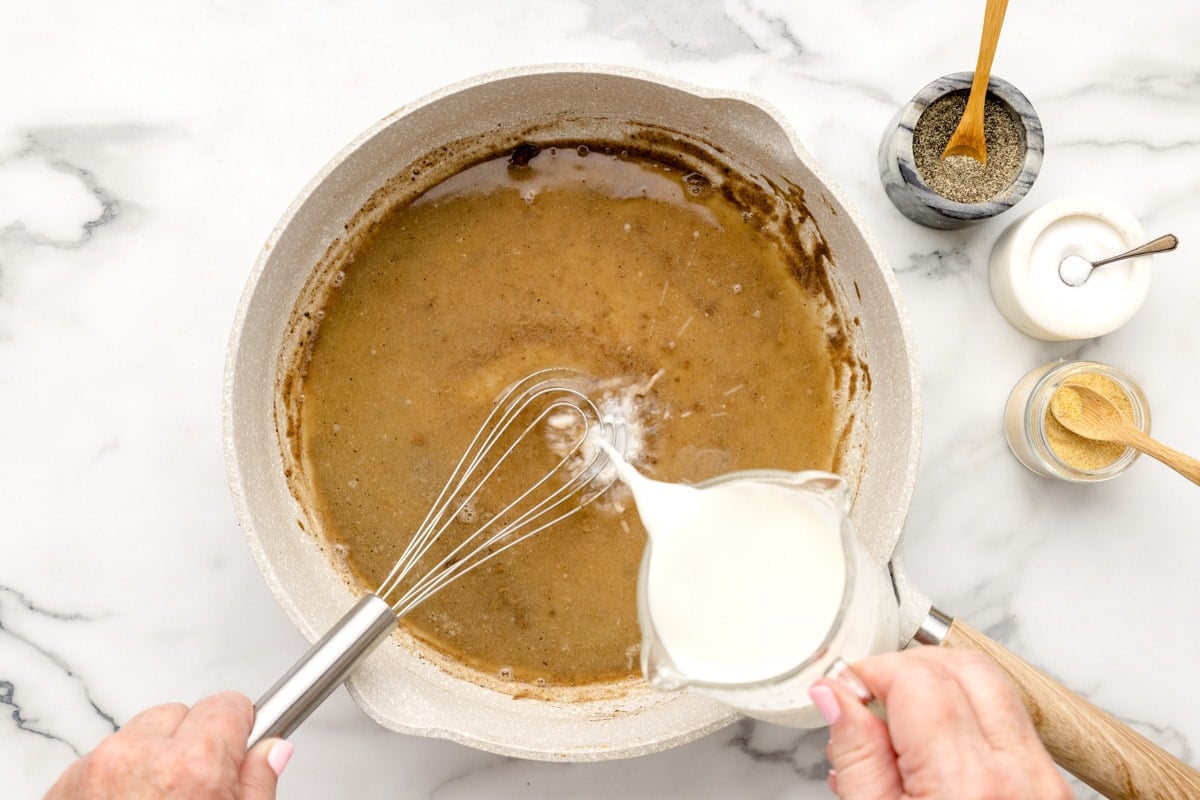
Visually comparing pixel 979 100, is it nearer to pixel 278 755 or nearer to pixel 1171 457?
pixel 1171 457

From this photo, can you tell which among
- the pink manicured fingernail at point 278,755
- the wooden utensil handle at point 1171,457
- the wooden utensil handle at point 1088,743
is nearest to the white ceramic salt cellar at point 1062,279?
the wooden utensil handle at point 1171,457

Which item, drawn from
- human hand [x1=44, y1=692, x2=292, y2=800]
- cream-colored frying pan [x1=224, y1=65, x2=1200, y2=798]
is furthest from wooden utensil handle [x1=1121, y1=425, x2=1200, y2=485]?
human hand [x1=44, y1=692, x2=292, y2=800]

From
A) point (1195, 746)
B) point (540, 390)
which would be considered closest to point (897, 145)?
point (540, 390)

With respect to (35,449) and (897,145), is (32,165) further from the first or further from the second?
(897,145)

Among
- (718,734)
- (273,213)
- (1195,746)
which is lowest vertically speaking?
(1195,746)

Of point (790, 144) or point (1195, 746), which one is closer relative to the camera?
point (790, 144)

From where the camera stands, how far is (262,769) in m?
0.76

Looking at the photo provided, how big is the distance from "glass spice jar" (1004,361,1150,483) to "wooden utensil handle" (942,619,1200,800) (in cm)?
26

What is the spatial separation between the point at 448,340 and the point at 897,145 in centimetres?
53

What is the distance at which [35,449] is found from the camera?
3.43 feet

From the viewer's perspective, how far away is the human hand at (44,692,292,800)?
73 centimetres

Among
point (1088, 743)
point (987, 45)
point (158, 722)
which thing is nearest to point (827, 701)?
point (1088, 743)

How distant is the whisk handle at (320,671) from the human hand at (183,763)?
0.02 m

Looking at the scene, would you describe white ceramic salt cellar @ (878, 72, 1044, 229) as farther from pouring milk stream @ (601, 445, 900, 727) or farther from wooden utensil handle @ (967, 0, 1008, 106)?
pouring milk stream @ (601, 445, 900, 727)
